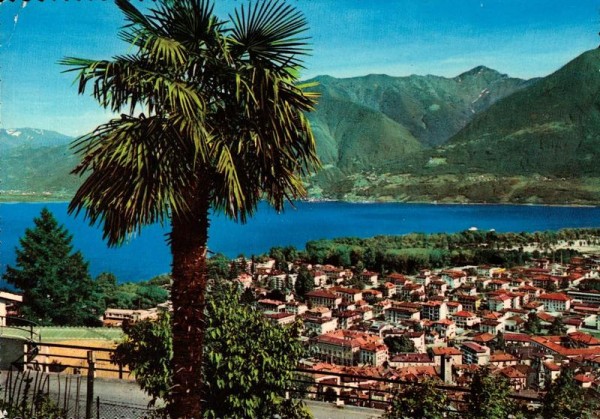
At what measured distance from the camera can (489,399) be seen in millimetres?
4215

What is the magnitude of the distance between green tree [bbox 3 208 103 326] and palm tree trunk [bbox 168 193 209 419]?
13.6 metres

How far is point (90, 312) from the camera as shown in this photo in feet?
56.9

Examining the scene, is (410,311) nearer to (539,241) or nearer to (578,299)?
(578,299)

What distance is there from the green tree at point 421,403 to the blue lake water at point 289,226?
4249 mm

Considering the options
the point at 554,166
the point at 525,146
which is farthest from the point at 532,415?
the point at 525,146

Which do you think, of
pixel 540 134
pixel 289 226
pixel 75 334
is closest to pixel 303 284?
pixel 75 334

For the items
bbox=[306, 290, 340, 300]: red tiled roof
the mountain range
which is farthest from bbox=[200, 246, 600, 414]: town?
the mountain range

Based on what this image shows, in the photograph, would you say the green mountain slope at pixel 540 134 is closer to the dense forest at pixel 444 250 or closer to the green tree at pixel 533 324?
the dense forest at pixel 444 250

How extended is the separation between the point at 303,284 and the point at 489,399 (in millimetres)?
30035

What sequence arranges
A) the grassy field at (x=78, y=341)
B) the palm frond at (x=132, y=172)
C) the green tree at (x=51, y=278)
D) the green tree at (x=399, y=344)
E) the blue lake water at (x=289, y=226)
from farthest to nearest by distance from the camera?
1. the blue lake water at (x=289, y=226)
2. the green tree at (x=399, y=344)
3. the green tree at (x=51, y=278)
4. the grassy field at (x=78, y=341)
5. the palm frond at (x=132, y=172)

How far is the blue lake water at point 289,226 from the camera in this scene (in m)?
27.4

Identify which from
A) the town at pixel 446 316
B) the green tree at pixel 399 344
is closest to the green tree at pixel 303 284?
the town at pixel 446 316

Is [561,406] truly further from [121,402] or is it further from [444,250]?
[444,250]

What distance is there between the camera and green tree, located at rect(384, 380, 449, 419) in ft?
13.9
